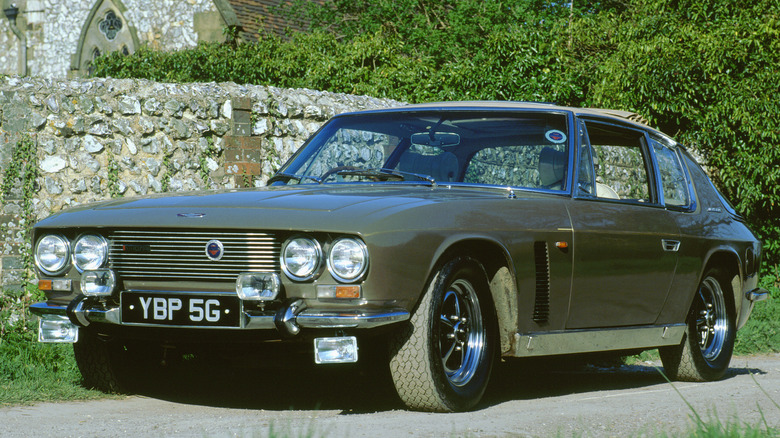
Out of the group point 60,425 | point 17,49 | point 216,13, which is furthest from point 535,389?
point 17,49

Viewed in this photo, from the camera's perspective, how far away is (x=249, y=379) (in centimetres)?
662

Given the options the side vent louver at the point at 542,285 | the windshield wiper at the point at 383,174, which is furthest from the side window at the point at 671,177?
the windshield wiper at the point at 383,174

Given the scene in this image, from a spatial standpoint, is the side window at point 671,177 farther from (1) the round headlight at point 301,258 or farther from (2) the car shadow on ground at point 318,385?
(1) the round headlight at point 301,258

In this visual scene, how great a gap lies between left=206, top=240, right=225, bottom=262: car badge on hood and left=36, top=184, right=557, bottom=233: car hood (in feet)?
0.25

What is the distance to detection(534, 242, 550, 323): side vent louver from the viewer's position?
5463 millimetres

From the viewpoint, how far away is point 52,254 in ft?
17.5

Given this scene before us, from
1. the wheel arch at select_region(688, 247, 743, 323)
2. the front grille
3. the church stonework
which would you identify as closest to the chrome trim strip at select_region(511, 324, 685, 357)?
the wheel arch at select_region(688, 247, 743, 323)

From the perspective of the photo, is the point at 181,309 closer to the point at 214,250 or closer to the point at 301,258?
the point at 214,250

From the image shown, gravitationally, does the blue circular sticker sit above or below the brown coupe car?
above

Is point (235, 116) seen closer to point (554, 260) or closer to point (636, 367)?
point (636, 367)

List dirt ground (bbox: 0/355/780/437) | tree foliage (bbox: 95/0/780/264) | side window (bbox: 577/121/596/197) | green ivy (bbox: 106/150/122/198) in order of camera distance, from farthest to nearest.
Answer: tree foliage (bbox: 95/0/780/264) < green ivy (bbox: 106/150/122/198) < side window (bbox: 577/121/596/197) < dirt ground (bbox: 0/355/780/437)

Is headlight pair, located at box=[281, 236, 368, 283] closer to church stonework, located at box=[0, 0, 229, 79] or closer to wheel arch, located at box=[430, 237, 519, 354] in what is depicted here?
wheel arch, located at box=[430, 237, 519, 354]

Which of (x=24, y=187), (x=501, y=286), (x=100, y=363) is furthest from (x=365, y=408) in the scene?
(x=24, y=187)

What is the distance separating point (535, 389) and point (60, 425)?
2.87 metres
